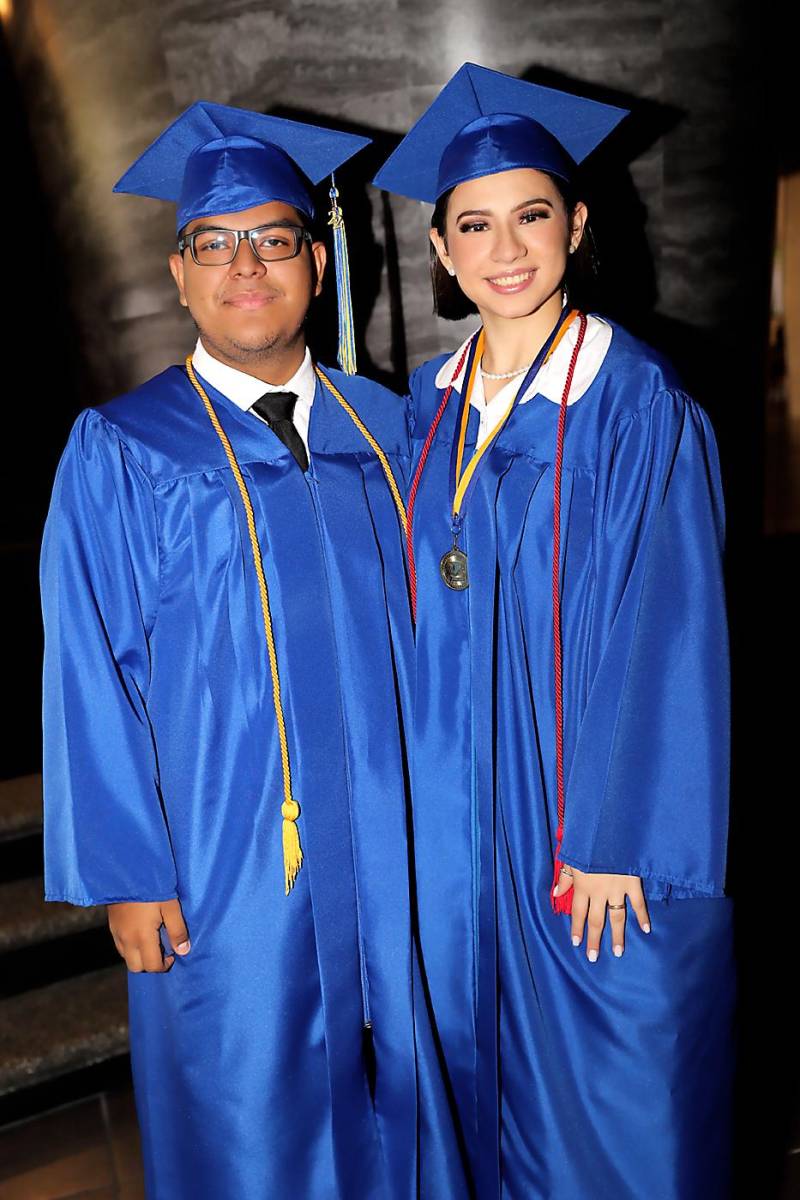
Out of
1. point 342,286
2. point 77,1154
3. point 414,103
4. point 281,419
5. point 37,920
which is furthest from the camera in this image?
point 414,103

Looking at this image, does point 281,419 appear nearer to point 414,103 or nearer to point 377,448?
point 377,448

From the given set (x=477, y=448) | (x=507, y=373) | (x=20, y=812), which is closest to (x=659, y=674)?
(x=477, y=448)

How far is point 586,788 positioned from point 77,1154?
5.91 feet

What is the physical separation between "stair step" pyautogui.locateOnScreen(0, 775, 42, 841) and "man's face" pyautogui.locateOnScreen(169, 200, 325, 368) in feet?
5.99

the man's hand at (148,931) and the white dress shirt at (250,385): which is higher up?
the white dress shirt at (250,385)

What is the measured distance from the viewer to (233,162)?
5.65 feet

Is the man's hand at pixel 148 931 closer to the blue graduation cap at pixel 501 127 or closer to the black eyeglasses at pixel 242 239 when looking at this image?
the black eyeglasses at pixel 242 239

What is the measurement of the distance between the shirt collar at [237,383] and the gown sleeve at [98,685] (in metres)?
0.23

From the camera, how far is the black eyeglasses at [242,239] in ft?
5.67

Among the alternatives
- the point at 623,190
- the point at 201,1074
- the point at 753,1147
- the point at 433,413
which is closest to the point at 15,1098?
the point at 201,1074

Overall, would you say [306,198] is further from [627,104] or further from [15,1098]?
[15,1098]

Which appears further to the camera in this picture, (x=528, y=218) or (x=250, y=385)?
(x=250, y=385)

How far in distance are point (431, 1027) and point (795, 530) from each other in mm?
5740

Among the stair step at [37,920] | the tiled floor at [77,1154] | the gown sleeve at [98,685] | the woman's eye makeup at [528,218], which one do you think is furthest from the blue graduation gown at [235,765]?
the stair step at [37,920]
